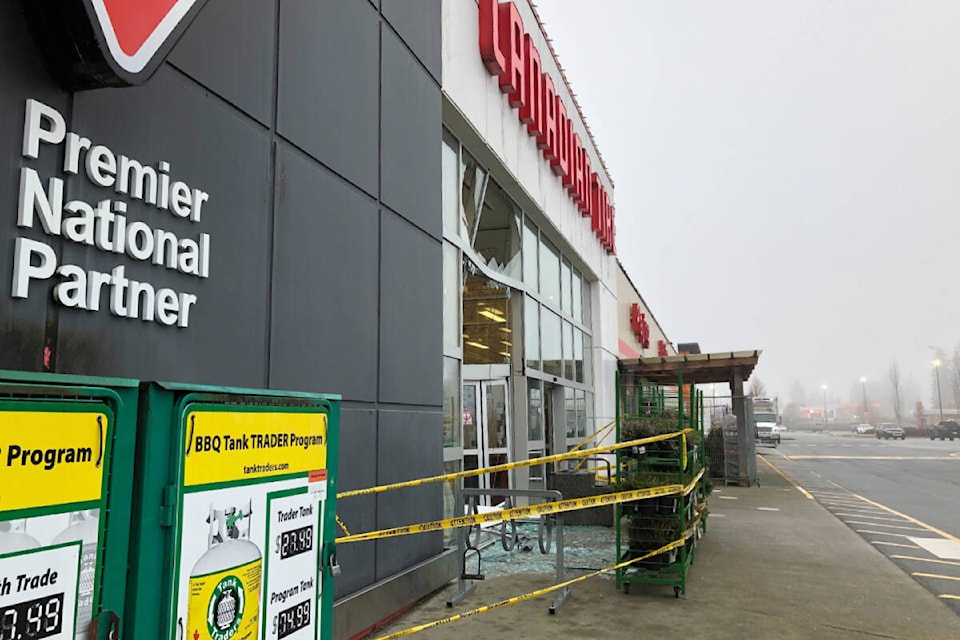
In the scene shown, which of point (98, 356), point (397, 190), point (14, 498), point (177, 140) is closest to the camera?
point (14, 498)

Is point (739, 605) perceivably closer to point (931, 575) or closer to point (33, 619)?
point (931, 575)

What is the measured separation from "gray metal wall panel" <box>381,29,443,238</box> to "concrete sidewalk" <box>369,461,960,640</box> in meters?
4.02

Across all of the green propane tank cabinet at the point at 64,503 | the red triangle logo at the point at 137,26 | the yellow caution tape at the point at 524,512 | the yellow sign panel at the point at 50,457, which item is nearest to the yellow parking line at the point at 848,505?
the yellow caution tape at the point at 524,512

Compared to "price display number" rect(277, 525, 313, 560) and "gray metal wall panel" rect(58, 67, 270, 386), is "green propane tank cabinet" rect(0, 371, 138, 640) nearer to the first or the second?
"price display number" rect(277, 525, 313, 560)

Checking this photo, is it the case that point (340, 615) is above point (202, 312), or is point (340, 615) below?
below

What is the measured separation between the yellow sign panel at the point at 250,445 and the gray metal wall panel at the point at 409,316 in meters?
3.17

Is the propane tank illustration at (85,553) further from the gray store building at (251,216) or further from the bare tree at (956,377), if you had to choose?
the bare tree at (956,377)

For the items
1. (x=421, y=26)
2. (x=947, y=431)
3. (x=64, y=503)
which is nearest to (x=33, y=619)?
(x=64, y=503)

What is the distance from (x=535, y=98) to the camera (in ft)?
40.5

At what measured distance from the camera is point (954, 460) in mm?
29859

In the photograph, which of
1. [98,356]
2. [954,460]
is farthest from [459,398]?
[954,460]

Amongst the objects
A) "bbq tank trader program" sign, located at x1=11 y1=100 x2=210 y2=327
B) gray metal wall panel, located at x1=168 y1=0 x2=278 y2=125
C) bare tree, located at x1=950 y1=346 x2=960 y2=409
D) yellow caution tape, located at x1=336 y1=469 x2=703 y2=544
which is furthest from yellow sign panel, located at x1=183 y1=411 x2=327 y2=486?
bare tree, located at x1=950 y1=346 x2=960 y2=409

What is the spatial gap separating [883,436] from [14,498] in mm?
71099

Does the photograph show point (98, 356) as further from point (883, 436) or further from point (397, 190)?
point (883, 436)
